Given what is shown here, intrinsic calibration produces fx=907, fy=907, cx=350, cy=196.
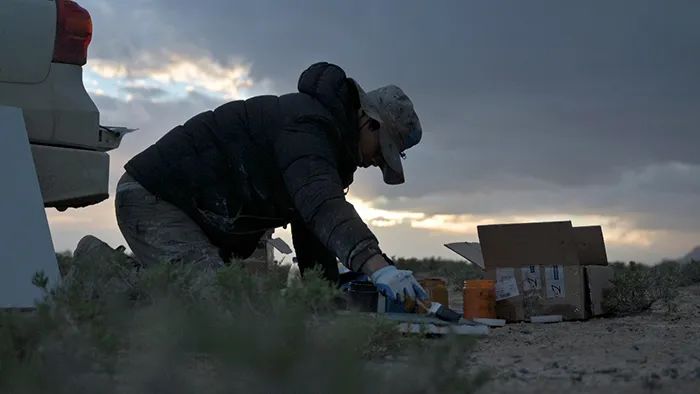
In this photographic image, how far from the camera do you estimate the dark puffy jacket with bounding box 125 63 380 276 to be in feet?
16.0

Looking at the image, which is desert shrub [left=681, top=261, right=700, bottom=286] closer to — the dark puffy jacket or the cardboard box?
the cardboard box

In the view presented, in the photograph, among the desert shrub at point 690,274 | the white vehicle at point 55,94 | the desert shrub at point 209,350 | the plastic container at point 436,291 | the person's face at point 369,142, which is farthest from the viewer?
the desert shrub at point 690,274

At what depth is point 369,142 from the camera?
17.4ft

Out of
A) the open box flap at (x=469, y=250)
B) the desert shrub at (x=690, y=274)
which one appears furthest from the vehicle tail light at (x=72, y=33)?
the desert shrub at (x=690, y=274)

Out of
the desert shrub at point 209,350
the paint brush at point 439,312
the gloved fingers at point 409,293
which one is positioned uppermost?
the gloved fingers at point 409,293

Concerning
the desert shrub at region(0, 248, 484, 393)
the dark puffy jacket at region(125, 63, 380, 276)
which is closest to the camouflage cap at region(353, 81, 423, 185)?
the dark puffy jacket at region(125, 63, 380, 276)

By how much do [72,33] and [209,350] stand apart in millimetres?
A: 3074

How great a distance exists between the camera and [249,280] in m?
3.34

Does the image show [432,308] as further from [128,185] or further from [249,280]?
[128,185]

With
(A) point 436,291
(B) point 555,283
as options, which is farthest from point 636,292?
(A) point 436,291

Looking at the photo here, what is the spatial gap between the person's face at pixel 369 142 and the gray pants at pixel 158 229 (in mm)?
1045

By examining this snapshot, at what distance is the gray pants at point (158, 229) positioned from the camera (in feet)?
17.3

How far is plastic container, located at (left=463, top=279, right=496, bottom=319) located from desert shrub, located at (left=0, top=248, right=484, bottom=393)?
2676 millimetres

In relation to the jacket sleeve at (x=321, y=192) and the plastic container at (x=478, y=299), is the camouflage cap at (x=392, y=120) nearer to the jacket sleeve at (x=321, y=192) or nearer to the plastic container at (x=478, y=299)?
the jacket sleeve at (x=321, y=192)
